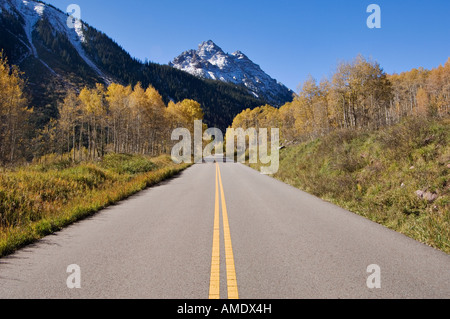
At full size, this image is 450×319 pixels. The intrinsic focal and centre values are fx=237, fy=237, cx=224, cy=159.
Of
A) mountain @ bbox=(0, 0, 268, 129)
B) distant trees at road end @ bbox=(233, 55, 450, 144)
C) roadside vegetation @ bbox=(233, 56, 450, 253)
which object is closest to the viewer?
roadside vegetation @ bbox=(233, 56, 450, 253)

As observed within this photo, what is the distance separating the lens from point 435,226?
4969 mm

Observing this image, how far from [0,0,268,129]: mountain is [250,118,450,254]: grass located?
72.8 meters

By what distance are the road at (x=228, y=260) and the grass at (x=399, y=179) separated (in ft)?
2.09

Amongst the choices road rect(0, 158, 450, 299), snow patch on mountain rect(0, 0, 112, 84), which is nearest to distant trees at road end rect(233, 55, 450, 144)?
road rect(0, 158, 450, 299)

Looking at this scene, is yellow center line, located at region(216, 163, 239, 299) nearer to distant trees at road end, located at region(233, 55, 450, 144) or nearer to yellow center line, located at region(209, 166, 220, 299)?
yellow center line, located at region(209, 166, 220, 299)

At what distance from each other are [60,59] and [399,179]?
152987mm

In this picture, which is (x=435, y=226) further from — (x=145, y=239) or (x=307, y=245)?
(x=145, y=239)

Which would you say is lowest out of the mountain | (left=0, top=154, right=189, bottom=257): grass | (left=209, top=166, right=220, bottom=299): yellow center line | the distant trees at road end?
(left=209, top=166, right=220, bottom=299): yellow center line

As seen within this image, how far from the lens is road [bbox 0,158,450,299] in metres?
3.01

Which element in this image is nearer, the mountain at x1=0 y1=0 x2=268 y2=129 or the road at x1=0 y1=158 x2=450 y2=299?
the road at x1=0 y1=158 x2=450 y2=299

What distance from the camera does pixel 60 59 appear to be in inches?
4747

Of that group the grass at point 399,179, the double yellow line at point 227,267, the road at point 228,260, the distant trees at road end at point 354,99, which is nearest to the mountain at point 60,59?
the distant trees at road end at point 354,99
